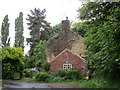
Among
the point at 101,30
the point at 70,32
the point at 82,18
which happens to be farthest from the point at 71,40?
the point at 101,30

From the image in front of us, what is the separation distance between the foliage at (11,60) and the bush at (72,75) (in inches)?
104

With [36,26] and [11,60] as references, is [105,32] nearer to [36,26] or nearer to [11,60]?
[11,60]

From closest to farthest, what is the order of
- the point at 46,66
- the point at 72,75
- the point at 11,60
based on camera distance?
the point at 11,60 < the point at 72,75 < the point at 46,66

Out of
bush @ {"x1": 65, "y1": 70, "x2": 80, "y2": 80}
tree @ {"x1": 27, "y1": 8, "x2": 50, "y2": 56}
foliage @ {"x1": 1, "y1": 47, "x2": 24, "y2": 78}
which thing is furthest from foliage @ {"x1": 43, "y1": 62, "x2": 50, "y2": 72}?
tree @ {"x1": 27, "y1": 8, "x2": 50, "y2": 56}

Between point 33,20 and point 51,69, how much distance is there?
483cm

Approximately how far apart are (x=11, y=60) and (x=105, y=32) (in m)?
5.98

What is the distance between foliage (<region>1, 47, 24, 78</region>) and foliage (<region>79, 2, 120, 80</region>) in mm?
4640

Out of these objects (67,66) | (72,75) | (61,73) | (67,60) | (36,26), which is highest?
(36,26)

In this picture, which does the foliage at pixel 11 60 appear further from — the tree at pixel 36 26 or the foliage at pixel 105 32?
the foliage at pixel 105 32

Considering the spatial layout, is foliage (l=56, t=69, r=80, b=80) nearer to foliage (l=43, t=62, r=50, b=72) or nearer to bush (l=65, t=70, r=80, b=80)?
bush (l=65, t=70, r=80, b=80)

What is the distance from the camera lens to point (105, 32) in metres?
2.91

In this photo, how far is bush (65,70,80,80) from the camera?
8827mm

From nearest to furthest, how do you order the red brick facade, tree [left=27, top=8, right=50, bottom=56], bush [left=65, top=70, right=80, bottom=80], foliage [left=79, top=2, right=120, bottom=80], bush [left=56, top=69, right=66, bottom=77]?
foliage [left=79, top=2, right=120, bottom=80], bush [left=65, top=70, right=80, bottom=80], bush [left=56, top=69, right=66, bottom=77], the red brick facade, tree [left=27, top=8, right=50, bottom=56]

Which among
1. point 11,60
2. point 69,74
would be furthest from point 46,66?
point 11,60
